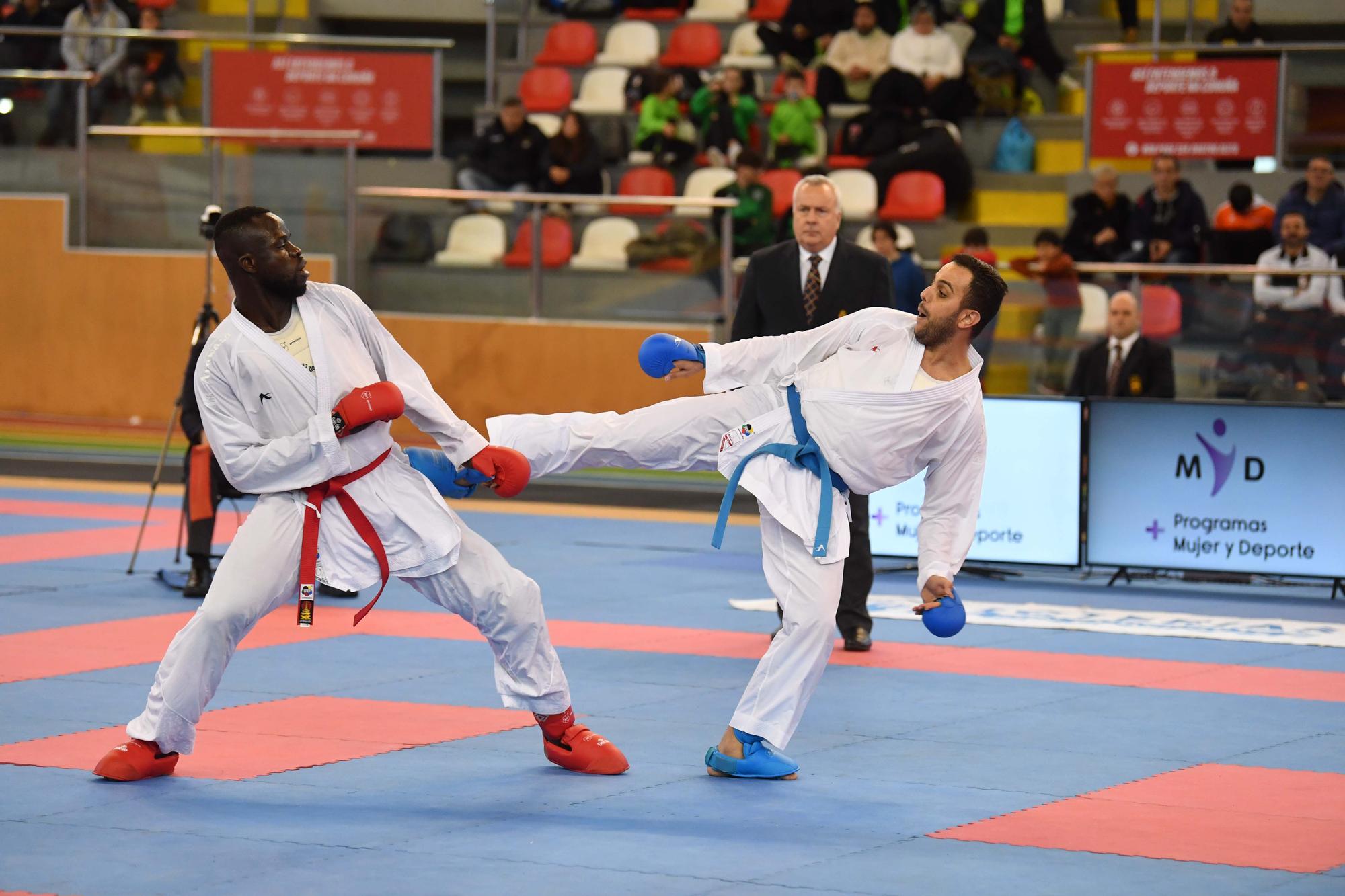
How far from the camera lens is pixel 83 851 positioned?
4.67m

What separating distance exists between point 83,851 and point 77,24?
14.8 meters

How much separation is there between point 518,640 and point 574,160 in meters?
11.5

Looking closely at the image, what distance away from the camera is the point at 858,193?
53.1ft

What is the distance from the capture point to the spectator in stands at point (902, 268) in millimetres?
12398

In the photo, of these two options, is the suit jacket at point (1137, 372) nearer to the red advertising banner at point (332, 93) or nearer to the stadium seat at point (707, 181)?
the stadium seat at point (707, 181)

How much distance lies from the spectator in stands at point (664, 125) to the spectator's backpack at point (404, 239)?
116 inches

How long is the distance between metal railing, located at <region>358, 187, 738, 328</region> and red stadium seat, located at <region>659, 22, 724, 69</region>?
3555mm

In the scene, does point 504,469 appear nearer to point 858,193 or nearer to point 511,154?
point 858,193

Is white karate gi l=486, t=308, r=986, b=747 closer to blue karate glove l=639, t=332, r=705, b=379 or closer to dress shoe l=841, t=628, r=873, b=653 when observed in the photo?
blue karate glove l=639, t=332, r=705, b=379

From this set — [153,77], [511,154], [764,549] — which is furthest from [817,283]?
[153,77]

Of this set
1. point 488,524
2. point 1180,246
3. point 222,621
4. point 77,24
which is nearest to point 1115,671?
point 222,621

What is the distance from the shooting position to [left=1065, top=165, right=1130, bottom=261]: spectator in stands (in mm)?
14188

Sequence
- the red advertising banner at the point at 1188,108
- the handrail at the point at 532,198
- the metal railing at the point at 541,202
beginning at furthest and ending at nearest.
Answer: the red advertising banner at the point at 1188,108
the handrail at the point at 532,198
the metal railing at the point at 541,202

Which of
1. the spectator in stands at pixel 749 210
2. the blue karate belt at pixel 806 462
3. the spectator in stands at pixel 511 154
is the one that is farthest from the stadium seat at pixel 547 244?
the blue karate belt at pixel 806 462
